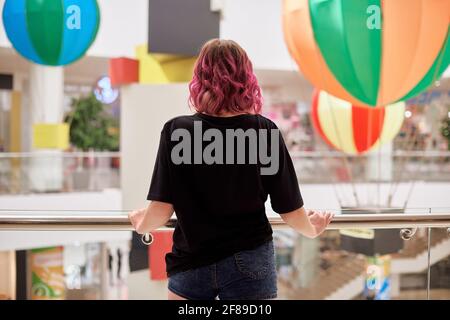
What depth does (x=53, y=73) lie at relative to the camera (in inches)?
355

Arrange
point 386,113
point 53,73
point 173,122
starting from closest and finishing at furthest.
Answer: point 173,122, point 386,113, point 53,73

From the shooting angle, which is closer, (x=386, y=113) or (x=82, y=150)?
(x=386, y=113)

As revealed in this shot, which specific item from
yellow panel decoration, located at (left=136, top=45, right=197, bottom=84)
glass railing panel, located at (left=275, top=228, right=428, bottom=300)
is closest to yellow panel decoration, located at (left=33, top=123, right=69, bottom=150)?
yellow panel decoration, located at (left=136, top=45, right=197, bottom=84)

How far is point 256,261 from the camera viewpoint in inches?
50.0

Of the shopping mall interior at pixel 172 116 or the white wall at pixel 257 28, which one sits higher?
the white wall at pixel 257 28

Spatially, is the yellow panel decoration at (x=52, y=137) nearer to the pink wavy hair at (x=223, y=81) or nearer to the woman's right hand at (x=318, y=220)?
the woman's right hand at (x=318, y=220)

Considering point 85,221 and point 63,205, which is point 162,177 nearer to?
point 85,221

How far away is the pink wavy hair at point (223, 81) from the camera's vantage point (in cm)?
122

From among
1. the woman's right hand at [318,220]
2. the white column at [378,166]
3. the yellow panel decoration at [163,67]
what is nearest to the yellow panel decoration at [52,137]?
the yellow panel decoration at [163,67]

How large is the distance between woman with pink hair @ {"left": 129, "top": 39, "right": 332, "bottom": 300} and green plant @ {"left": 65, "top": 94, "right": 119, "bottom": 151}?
366 inches

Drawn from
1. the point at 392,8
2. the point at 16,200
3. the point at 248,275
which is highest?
the point at 392,8
